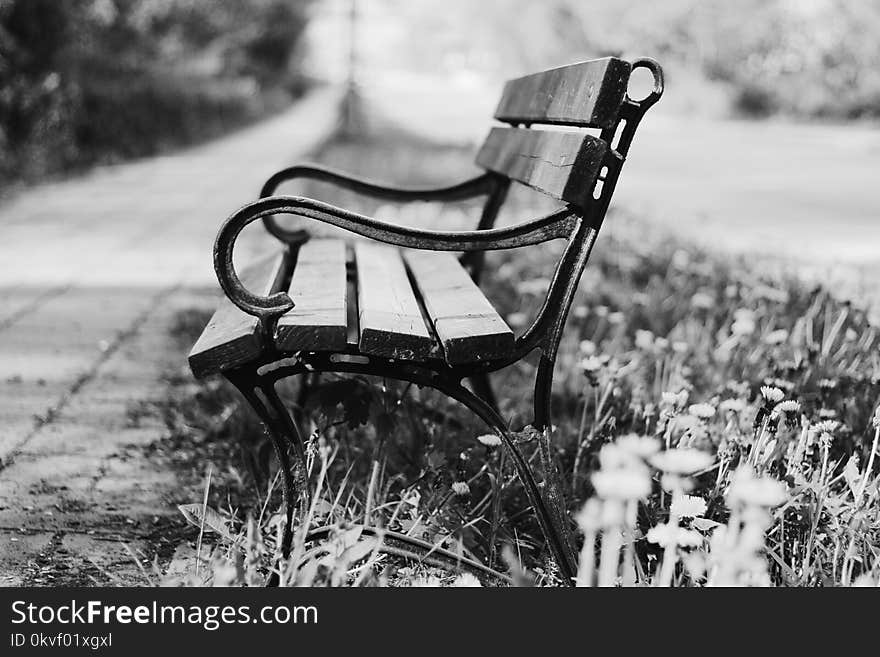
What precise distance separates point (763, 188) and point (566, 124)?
8.94 meters

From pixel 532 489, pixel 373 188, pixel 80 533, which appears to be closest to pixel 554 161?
pixel 532 489

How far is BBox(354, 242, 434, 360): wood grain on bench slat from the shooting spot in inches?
71.7

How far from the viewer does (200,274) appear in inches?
197

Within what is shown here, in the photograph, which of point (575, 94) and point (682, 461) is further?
point (575, 94)

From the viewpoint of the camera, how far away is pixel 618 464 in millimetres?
1586

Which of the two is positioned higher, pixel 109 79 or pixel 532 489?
pixel 109 79

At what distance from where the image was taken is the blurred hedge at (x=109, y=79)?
27.1ft

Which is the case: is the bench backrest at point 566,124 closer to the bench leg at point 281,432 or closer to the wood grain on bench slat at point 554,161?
the wood grain on bench slat at point 554,161

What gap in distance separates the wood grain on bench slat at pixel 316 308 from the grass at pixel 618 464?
0.21m

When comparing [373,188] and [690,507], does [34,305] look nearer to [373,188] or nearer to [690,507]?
[373,188]

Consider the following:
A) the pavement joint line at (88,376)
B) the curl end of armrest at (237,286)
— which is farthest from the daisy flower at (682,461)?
the pavement joint line at (88,376)

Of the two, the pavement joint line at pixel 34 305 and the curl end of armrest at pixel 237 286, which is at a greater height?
the curl end of armrest at pixel 237 286

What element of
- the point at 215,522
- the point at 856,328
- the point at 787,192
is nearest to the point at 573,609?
the point at 215,522

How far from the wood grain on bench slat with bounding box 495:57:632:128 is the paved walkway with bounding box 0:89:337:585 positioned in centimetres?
122
